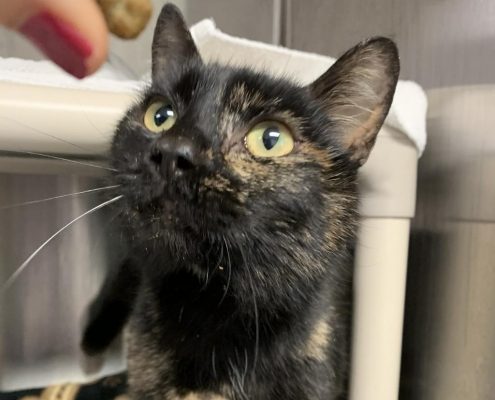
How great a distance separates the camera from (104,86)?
2.07 feet

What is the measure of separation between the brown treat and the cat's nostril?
0.21 metres

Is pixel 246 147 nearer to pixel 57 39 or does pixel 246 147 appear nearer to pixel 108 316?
pixel 57 39

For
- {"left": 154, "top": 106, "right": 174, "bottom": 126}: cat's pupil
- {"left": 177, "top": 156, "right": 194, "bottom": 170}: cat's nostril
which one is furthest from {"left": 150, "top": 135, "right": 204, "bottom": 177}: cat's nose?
{"left": 154, "top": 106, "right": 174, "bottom": 126}: cat's pupil

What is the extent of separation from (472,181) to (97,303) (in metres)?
0.65

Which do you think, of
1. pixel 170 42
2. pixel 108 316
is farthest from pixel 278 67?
pixel 108 316

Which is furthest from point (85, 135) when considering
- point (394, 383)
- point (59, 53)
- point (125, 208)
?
point (394, 383)

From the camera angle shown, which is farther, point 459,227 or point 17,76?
point 459,227

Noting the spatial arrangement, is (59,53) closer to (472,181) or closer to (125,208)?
(125,208)

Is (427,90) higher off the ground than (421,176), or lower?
higher

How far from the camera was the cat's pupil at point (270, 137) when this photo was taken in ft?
1.72

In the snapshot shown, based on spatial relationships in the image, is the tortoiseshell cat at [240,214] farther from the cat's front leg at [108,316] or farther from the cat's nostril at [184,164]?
the cat's front leg at [108,316]

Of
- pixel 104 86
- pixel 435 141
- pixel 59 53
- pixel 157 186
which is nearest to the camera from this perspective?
pixel 59 53

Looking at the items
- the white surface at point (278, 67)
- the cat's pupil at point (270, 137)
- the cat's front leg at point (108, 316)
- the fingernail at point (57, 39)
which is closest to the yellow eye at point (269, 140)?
the cat's pupil at point (270, 137)

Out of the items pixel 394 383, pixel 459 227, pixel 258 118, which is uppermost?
pixel 258 118
